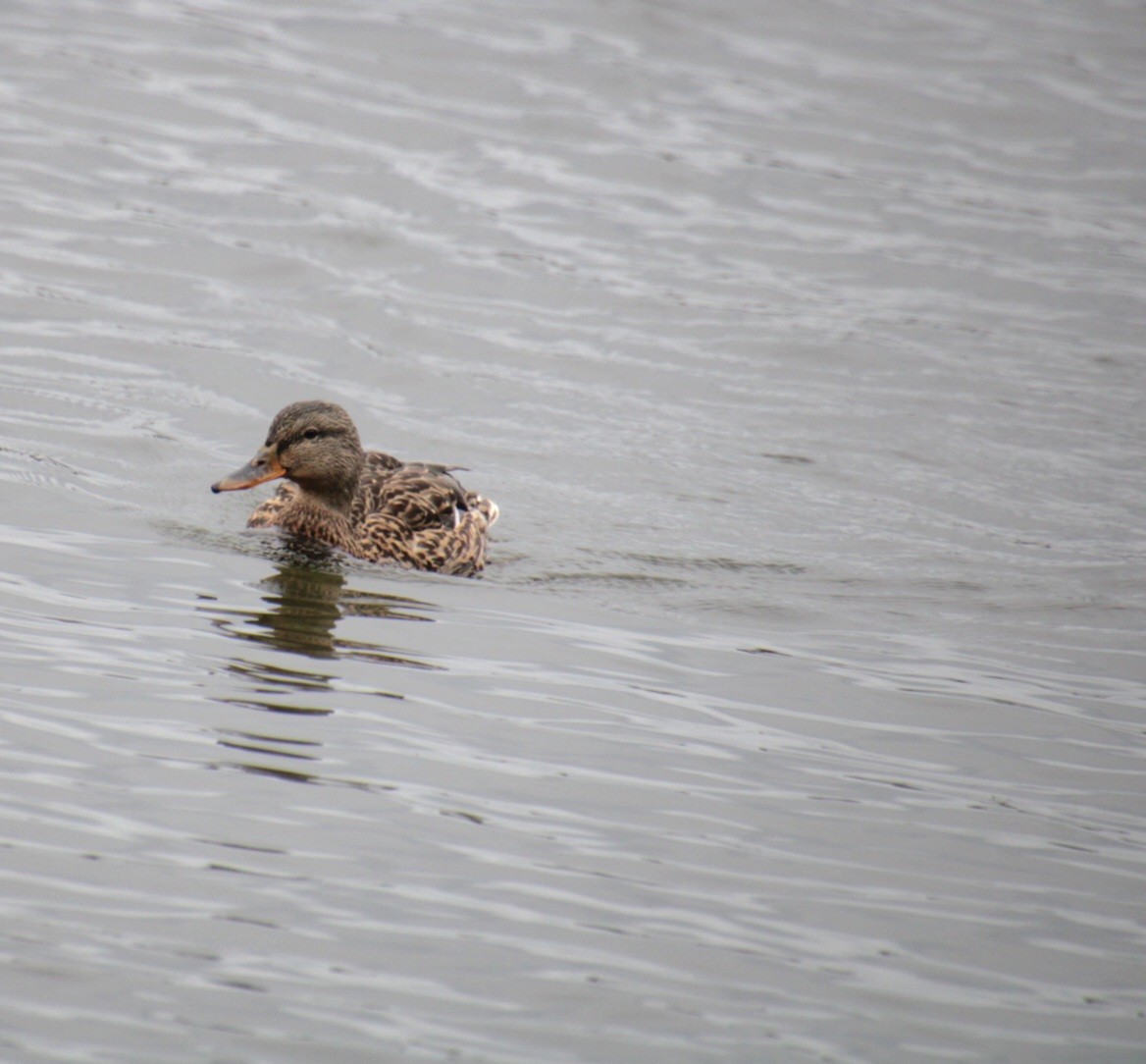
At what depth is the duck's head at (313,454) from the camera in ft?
36.5

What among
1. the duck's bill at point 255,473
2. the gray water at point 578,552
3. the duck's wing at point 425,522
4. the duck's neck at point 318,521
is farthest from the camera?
the duck's neck at point 318,521

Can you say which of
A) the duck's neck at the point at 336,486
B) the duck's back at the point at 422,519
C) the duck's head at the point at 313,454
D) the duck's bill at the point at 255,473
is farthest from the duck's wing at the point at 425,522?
the duck's bill at the point at 255,473

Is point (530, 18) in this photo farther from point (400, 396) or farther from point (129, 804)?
point (129, 804)

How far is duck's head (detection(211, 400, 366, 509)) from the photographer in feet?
36.5

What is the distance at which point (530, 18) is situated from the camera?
85.6 ft

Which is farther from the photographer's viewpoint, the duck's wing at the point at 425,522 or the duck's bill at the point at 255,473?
the duck's wing at the point at 425,522

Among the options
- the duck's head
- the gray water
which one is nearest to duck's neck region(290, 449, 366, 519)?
the duck's head

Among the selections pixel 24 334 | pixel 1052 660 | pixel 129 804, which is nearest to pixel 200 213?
pixel 24 334

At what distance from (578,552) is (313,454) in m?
1.73

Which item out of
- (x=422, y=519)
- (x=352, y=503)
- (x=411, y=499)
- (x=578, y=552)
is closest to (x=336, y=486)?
(x=352, y=503)

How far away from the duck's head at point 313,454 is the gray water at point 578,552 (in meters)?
0.47

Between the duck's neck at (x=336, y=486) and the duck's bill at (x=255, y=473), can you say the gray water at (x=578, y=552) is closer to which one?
the duck's bill at (x=255, y=473)

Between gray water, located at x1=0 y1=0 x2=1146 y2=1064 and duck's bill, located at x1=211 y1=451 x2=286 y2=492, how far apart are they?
366 millimetres

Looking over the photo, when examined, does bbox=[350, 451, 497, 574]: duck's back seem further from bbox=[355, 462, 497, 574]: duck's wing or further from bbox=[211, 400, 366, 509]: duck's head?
bbox=[211, 400, 366, 509]: duck's head
